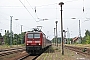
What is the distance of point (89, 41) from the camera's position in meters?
95.4

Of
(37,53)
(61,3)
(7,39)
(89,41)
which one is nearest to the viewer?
(61,3)

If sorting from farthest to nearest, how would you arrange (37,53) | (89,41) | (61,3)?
(89,41), (37,53), (61,3)

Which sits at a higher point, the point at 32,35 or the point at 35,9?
the point at 35,9

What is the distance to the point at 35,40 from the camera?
28.7 m

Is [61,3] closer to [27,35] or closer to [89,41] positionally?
[27,35]

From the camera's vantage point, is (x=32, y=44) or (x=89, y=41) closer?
(x=32, y=44)

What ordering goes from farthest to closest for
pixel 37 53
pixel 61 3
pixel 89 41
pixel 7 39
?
pixel 7 39, pixel 89 41, pixel 37 53, pixel 61 3

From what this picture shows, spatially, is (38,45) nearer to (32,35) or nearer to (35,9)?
(32,35)

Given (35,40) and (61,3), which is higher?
(61,3)

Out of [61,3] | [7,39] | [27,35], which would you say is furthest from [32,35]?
[7,39]

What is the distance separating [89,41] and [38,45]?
70.2 meters

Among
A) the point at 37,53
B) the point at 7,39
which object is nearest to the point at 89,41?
the point at 7,39

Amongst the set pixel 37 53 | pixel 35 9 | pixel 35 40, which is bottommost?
pixel 37 53

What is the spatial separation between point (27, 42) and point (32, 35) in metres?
1.18
